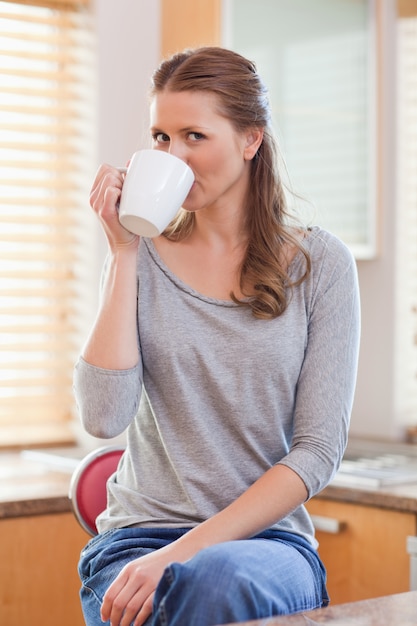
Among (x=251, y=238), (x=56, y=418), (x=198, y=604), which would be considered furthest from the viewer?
(x=56, y=418)

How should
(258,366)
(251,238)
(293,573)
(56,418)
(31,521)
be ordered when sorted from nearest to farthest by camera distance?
(293,573) → (258,366) → (251,238) → (31,521) → (56,418)

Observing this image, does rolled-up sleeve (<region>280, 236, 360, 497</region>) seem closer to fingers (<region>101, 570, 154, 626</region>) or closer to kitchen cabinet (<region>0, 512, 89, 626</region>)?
fingers (<region>101, 570, 154, 626</region>)

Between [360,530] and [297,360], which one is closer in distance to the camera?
[297,360]

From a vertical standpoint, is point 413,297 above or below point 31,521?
above

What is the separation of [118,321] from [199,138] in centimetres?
28

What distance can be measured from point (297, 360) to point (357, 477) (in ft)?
2.08

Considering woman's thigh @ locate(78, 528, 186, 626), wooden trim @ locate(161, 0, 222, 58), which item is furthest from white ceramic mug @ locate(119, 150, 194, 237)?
wooden trim @ locate(161, 0, 222, 58)

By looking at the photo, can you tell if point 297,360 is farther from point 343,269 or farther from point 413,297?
point 413,297

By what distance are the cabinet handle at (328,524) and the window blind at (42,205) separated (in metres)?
0.70

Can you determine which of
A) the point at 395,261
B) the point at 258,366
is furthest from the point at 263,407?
the point at 395,261

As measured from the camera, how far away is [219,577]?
109 cm

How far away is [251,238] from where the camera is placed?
152 centimetres

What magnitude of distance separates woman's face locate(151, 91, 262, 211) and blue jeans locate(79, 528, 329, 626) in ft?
Answer: 1.57

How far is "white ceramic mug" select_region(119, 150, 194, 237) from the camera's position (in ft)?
4.27
